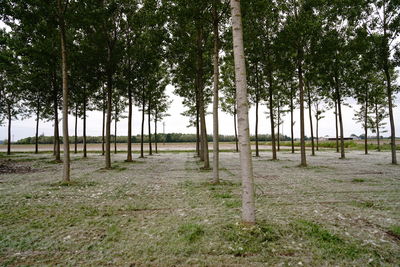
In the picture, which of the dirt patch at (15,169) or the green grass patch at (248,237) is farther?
the dirt patch at (15,169)

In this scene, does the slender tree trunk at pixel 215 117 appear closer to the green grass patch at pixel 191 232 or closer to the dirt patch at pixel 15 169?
the green grass patch at pixel 191 232

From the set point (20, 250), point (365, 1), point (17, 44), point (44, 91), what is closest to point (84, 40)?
point (17, 44)

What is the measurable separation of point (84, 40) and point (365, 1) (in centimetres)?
2606

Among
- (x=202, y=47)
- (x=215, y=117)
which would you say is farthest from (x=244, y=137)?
(x=202, y=47)

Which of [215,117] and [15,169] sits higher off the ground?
[215,117]

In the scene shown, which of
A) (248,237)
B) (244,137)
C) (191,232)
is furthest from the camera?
(244,137)

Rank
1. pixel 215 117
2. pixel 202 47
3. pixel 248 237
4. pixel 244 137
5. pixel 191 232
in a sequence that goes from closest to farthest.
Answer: pixel 248 237 < pixel 191 232 < pixel 244 137 < pixel 215 117 < pixel 202 47

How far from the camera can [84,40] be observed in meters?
20.0

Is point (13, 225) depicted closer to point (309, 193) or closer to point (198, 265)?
point (198, 265)

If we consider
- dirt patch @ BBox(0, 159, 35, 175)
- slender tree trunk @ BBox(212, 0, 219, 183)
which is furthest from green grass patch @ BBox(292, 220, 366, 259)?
dirt patch @ BBox(0, 159, 35, 175)

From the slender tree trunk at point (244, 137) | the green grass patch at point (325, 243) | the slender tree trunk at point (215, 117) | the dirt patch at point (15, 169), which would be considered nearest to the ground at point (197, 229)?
the green grass patch at point (325, 243)

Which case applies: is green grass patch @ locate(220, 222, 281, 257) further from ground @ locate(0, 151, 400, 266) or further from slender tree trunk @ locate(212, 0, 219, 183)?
slender tree trunk @ locate(212, 0, 219, 183)

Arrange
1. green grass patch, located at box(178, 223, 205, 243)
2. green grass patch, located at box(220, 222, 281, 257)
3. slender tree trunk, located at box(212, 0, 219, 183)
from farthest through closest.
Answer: slender tree trunk, located at box(212, 0, 219, 183) → green grass patch, located at box(178, 223, 205, 243) → green grass patch, located at box(220, 222, 281, 257)

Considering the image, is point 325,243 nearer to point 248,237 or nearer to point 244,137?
point 248,237
